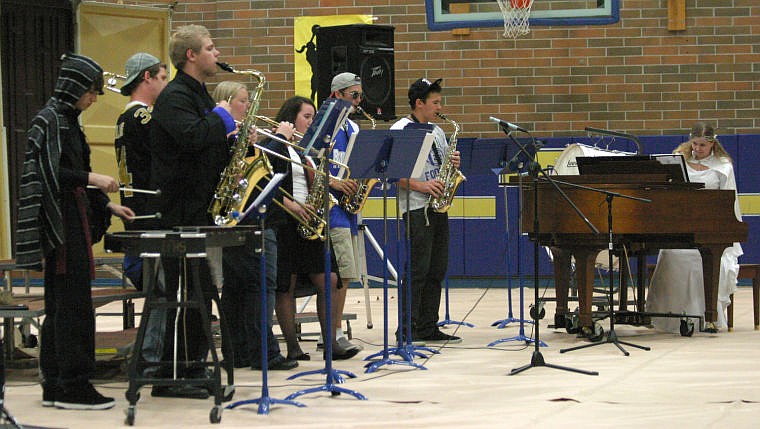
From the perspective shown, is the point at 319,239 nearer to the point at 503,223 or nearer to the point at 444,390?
the point at 444,390

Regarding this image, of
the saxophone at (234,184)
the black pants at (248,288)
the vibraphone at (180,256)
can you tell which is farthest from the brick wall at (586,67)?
the vibraphone at (180,256)

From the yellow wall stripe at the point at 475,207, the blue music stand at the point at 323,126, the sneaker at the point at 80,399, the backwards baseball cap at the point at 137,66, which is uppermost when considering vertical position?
the backwards baseball cap at the point at 137,66

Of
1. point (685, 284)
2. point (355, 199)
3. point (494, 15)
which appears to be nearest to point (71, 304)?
point (355, 199)

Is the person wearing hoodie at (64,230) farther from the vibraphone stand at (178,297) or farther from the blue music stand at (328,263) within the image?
the blue music stand at (328,263)

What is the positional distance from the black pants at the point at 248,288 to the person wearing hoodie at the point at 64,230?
1.05m

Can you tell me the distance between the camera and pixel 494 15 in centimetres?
926

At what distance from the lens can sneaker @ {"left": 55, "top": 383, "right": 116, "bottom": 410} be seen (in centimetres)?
472

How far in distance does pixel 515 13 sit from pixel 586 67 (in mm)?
2382

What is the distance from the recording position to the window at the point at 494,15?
8859mm

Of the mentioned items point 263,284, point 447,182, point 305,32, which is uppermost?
point 305,32

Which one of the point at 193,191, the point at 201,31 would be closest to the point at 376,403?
the point at 193,191

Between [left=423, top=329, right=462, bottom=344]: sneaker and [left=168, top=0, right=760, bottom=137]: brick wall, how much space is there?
15.6 ft

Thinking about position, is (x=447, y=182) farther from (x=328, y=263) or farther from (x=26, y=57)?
(x=26, y=57)

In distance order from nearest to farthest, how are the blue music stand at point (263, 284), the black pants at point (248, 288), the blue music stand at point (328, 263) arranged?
the blue music stand at point (263, 284) → the blue music stand at point (328, 263) → the black pants at point (248, 288)
